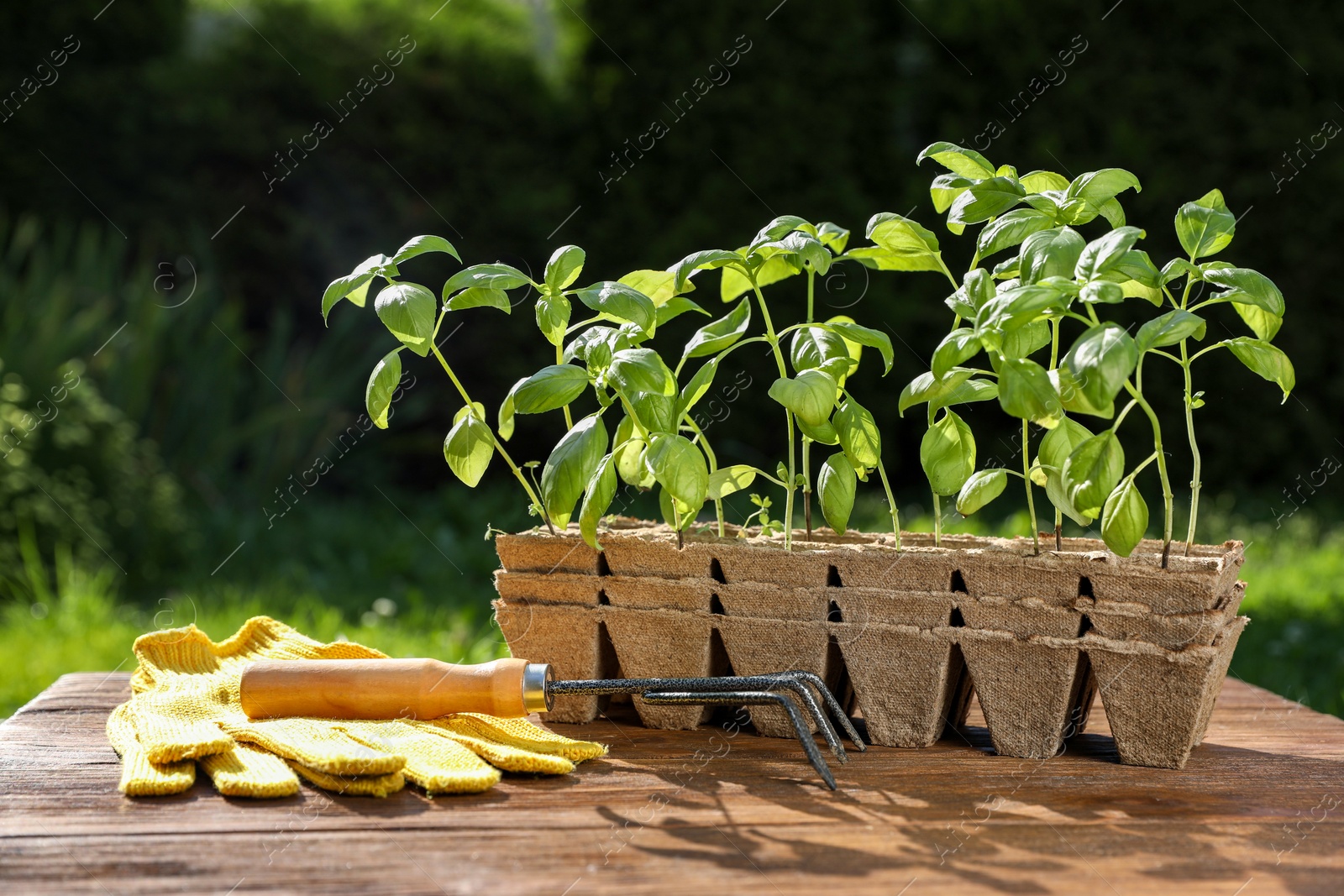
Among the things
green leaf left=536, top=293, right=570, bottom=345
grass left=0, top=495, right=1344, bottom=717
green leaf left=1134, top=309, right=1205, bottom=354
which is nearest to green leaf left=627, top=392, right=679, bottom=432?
green leaf left=536, top=293, right=570, bottom=345

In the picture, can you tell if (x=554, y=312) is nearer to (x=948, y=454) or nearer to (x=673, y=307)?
(x=673, y=307)

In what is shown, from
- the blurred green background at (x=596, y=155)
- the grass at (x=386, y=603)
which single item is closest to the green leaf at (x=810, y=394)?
the grass at (x=386, y=603)

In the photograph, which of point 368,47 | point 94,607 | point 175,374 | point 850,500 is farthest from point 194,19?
point 850,500

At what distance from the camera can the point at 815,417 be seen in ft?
3.44

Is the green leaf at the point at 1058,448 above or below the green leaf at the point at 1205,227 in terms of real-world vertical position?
below

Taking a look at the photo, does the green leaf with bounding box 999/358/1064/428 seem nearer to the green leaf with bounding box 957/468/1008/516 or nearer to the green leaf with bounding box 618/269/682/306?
the green leaf with bounding box 957/468/1008/516

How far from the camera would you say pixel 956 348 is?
3.33 ft

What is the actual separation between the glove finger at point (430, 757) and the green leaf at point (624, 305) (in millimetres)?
446

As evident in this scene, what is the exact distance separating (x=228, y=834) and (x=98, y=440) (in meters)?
2.67

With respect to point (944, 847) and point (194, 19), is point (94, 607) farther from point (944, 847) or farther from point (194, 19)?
point (194, 19)

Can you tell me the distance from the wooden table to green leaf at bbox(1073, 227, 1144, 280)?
471 mm

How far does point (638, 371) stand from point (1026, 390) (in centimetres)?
35

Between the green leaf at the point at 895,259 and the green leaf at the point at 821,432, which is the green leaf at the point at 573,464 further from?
the green leaf at the point at 895,259

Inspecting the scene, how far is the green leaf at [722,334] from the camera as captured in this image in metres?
1.12
